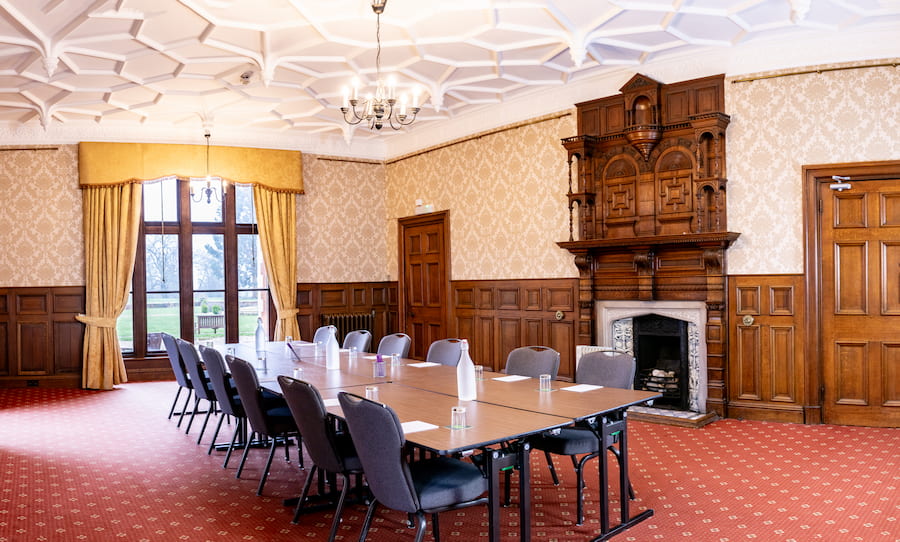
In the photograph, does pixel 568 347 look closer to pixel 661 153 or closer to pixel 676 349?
pixel 676 349

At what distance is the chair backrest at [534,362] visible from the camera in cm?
505

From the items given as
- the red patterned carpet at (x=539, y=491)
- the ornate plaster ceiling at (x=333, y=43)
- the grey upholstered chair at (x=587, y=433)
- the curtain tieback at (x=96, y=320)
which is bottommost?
the red patterned carpet at (x=539, y=491)

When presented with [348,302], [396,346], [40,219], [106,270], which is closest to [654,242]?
[396,346]

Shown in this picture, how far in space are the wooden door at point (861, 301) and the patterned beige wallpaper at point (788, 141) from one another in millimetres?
271

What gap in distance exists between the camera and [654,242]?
6711mm

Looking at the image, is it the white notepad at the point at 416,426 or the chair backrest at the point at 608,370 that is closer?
the white notepad at the point at 416,426

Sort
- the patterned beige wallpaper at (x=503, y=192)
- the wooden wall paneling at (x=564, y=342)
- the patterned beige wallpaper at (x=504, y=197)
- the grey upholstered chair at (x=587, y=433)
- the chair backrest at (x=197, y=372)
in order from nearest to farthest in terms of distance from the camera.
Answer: the grey upholstered chair at (x=587, y=433) < the chair backrest at (x=197, y=372) < the patterned beige wallpaper at (x=503, y=192) < the wooden wall paneling at (x=564, y=342) < the patterned beige wallpaper at (x=504, y=197)

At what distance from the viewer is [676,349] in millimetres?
6992

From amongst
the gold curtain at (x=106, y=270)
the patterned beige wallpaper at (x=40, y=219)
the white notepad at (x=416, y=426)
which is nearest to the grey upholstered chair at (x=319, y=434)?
the white notepad at (x=416, y=426)

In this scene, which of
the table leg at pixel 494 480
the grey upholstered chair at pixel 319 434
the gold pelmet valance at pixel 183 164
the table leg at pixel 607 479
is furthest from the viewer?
the gold pelmet valance at pixel 183 164

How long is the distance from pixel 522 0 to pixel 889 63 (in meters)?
3.31

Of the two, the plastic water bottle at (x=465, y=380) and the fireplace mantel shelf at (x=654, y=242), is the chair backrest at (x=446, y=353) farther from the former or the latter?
the fireplace mantel shelf at (x=654, y=242)

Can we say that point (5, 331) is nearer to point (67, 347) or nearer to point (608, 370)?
point (67, 347)

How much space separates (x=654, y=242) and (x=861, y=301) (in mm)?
1882
